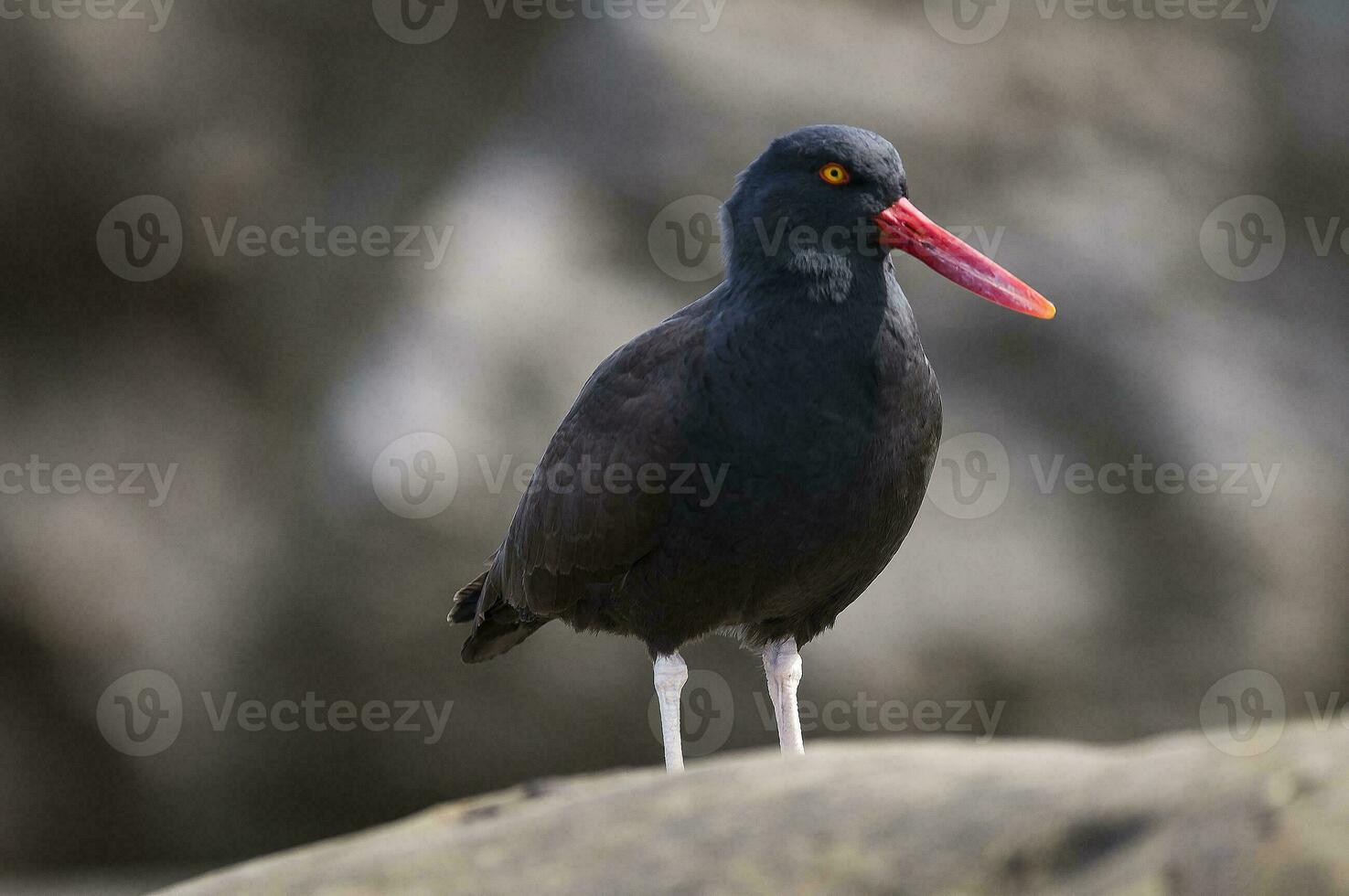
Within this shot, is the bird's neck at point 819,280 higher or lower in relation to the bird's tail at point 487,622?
higher

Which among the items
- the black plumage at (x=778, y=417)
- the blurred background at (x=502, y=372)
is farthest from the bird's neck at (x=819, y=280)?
the blurred background at (x=502, y=372)

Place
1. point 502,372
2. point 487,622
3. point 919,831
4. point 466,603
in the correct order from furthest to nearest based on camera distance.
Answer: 1. point 502,372
2. point 466,603
3. point 487,622
4. point 919,831

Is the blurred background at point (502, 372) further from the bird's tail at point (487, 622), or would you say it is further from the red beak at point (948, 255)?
the red beak at point (948, 255)

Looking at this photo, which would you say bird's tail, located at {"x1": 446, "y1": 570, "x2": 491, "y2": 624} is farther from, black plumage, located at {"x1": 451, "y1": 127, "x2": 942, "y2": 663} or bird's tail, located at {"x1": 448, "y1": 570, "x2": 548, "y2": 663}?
black plumage, located at {"x1": 451, "y1": 127, "x2": 942, "y2": 663}

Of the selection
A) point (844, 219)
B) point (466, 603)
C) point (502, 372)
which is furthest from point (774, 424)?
point (502, 372)

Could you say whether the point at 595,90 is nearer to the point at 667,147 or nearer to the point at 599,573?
the point at 667,147

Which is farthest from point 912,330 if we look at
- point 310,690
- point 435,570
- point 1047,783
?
point 310,690

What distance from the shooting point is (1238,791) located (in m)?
2.13

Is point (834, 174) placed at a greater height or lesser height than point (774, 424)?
greater

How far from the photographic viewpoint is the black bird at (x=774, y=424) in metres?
4.27

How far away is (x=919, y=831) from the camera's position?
237 cm

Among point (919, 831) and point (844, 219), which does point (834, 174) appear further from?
point (919, 831)

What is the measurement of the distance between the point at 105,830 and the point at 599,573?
15.4 ft

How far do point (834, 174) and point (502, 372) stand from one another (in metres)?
3.84
